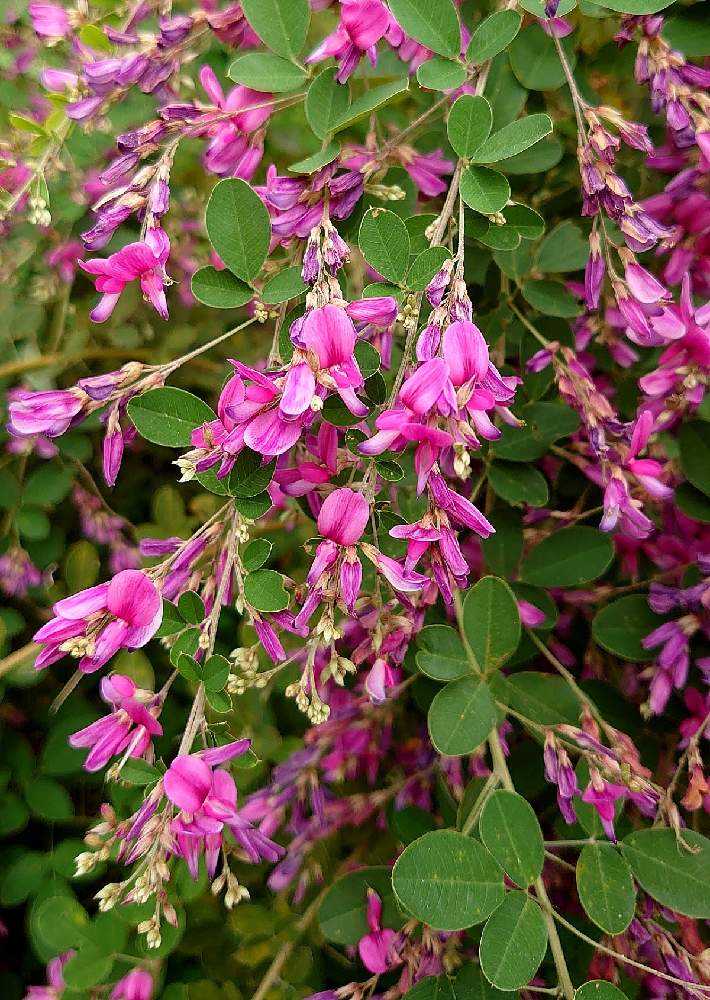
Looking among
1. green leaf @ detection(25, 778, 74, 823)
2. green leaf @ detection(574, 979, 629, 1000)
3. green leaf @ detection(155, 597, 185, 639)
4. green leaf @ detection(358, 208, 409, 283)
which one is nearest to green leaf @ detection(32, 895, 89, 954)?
green leaf @ detection(25, 778, 74, 823)

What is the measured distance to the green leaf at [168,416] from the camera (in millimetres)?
776

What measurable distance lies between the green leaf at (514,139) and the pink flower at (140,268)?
321mm

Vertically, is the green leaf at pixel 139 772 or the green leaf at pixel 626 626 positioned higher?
the green leaf at pixel 139 772

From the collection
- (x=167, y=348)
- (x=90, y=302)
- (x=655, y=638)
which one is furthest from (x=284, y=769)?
(x=90, y=302)

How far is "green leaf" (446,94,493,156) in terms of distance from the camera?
792 millimetres

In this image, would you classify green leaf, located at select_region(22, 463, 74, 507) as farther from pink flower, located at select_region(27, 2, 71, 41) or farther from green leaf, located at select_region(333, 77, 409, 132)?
green leaf, located at select_region(333, 77, 409, 132)

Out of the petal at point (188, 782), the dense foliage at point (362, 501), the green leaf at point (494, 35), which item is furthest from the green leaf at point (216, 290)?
the petal at point (188, 782)

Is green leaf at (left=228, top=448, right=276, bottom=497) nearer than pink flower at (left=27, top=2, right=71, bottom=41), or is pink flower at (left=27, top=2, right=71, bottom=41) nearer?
green leaf at (left=228, top=448, right=276, bottom=497)

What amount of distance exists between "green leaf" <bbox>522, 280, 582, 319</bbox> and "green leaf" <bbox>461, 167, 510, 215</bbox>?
0.29 meters

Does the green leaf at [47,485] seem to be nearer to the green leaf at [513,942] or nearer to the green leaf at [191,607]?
the green leaf at [191,607]

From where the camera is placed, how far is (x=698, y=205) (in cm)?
106

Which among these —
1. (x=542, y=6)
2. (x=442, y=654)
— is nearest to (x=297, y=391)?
(x=442, y=654)

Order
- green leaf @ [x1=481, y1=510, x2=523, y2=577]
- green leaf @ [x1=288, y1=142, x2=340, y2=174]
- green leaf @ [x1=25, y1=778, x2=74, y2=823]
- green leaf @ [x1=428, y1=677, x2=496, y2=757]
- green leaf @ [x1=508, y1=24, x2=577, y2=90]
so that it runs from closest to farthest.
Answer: green leaf @ [x1=288, y1=142, x2=340, y2=174] < green leaf @ [x1=428, y1=677, x2=496, y2=757] < green leaf @ [x1=508, y1=24, x2=577, y2=90] < green leaf @ [x1=481, y1=510, x2=523, y2=577] < green leaf @ [x1=25, y1=778, x2=74, y2=823]

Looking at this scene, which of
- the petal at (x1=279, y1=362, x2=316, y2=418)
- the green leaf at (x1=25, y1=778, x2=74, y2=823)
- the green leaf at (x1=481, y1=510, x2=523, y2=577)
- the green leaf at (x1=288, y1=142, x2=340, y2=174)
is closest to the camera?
the petal at (x1=279, y1=362, x2=316, y2=418)
